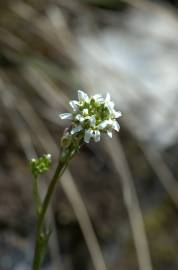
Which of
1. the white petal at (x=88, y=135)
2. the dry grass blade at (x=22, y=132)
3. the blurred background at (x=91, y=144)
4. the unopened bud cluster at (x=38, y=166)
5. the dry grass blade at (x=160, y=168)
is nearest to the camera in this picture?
the white petal at (x=88, y=135)

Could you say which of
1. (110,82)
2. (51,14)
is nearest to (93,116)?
(110,82)

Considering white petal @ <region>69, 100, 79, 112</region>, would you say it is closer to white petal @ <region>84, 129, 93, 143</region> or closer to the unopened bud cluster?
white petal @ <region>84, 129, 93, 143</region>

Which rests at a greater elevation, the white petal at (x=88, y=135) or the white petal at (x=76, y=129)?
the white petal at (x=76, y=129)

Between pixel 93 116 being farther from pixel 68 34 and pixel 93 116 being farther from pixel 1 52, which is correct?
pixel 68 34

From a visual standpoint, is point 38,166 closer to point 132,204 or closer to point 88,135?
point 88,135

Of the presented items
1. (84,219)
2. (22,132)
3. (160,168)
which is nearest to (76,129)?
(84,219)

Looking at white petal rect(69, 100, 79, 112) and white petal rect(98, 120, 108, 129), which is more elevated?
white petal rect(69, 100, 79, 112)

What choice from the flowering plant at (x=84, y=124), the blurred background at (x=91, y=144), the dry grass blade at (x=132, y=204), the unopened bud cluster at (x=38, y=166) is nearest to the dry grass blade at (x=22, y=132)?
the blurred background at (x=91, y=144)

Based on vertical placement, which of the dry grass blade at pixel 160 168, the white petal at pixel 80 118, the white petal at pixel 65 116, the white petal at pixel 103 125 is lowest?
the white petal at pixel 103 125

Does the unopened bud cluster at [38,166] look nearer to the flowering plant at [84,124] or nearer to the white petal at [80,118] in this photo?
the flowering plant at [84,124]

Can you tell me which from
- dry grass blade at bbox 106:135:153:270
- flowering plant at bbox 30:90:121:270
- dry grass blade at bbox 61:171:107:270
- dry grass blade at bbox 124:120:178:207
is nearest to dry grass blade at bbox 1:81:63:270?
dry grass blade at bbox 61:171:107:270
